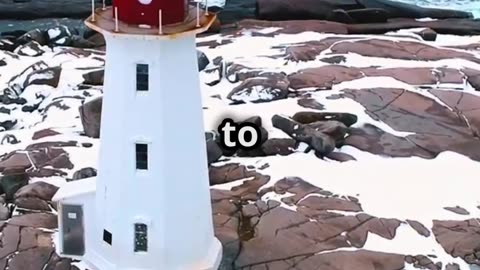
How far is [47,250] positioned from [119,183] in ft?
4.66

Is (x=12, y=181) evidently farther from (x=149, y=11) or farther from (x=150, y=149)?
(x=149, y=11)

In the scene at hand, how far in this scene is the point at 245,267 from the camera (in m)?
7.78

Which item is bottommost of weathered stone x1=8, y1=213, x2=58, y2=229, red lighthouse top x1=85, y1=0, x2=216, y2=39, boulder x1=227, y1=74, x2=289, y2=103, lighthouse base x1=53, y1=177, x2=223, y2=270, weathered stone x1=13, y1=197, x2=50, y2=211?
weathered stone x1=13, y1=197, x2=50, y2=211

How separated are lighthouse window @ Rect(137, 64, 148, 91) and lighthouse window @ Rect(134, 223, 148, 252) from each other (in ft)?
3.91

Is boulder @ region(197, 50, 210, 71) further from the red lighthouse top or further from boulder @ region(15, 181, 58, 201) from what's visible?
the red lighthouse top

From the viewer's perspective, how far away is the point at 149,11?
248 inches

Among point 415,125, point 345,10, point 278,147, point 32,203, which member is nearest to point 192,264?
point 32,203

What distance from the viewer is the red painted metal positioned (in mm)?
6281

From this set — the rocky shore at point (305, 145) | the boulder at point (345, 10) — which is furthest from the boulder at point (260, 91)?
the boulder at point (345, 10)

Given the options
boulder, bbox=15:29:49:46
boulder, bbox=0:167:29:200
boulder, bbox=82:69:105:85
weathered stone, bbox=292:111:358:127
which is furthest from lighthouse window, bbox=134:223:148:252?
boulder, bbox=15:29:49:46

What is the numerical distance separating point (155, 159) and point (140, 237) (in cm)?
76

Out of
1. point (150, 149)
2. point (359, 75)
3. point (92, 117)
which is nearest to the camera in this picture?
point (150, 149)

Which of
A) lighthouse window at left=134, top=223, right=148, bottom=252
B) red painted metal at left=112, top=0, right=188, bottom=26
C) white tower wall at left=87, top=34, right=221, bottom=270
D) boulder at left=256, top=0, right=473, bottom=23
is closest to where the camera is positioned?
red painted metal at left=112, top=0, right=188, bottom=26

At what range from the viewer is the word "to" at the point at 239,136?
10.4 m
